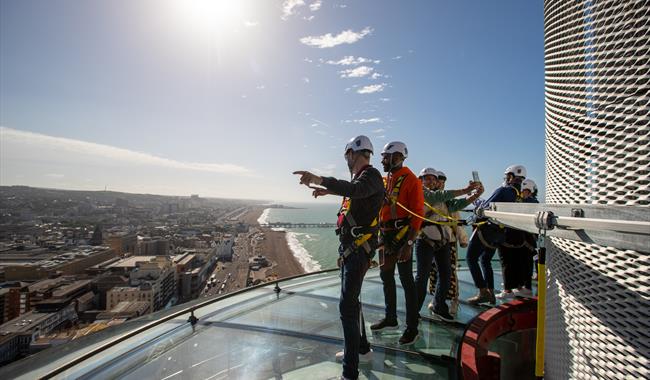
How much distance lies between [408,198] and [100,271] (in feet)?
200

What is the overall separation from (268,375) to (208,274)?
61.1m

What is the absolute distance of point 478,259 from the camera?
462 centimetres

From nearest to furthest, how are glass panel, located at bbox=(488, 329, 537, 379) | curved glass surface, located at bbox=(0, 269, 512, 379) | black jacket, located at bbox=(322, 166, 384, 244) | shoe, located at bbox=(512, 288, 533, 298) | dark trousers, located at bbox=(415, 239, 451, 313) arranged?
black jacket, located at bbox=(322, 166, 384, 244) < curved glass surface, located at bbox=(0, 269, 512, 379) < dark trousers, located at bbox=(415, 239, 451, 313) < glass panel, located at bbox=(488, 329, 537, 379) < shoe, located at bbox=(512, 288, 533, 298)

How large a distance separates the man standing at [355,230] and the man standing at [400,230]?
1.83 ft

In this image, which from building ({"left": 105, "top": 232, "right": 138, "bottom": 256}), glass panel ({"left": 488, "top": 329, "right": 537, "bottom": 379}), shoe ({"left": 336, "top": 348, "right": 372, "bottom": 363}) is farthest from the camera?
building ({"left": 105, "top": 232, "right": 138, "bottom": 256})

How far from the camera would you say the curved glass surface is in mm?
2484

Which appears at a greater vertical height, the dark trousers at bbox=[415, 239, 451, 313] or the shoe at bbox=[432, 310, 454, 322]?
the dark trousers at bbox=[415, 239, 451, 313]

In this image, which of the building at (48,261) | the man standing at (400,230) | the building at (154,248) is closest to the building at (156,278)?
the building at (48,261)

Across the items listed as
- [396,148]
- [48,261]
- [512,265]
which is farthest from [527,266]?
[48,261]

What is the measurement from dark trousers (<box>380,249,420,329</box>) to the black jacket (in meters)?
0.79

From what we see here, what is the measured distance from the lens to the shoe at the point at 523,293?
4.39m

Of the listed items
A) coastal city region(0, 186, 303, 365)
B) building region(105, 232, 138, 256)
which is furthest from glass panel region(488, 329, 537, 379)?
building region(105, 232, 138, 256)

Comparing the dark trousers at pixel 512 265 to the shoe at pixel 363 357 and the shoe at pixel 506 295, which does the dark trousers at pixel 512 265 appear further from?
the shoe at pixel 363 357

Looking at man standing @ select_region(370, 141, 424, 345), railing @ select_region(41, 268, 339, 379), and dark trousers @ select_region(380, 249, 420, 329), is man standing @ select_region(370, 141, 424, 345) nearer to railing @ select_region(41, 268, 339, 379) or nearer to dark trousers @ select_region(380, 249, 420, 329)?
dark trousers @ select_region(380, 249, 420, 329)
